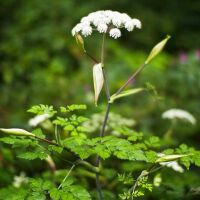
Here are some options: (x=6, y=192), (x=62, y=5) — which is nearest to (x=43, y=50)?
(x=62, y=5)

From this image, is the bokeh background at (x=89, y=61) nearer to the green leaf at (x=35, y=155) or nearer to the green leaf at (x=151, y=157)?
the green leaf at (x=151, y=157)

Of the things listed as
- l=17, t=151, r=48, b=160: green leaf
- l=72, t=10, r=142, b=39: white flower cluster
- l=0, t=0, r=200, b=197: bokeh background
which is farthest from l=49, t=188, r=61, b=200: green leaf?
l=0, t=0, r=200, b=197: bokeh background

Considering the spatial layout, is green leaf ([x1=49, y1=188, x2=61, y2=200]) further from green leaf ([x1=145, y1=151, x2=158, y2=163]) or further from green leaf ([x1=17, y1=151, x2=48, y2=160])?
green leaf ([x1=145, y1=151, x2=158, y2=163])

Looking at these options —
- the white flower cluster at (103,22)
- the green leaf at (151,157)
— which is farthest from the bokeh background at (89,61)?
the white flower cluster at (103,22)

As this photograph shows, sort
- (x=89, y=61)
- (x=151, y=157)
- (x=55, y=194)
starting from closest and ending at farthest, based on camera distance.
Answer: (x=55, y=194) < (x=151, y=157) < (x=89, y=61)

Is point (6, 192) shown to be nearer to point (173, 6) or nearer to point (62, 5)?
point (62, 5)

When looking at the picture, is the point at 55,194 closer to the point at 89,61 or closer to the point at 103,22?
the point at 103,22

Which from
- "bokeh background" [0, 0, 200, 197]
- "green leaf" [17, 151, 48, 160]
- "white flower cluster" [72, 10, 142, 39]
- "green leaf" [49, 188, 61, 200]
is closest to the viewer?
"green leaf" [49, 188, 61, 200]

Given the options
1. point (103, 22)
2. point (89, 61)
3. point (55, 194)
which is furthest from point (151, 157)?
point (89, 61)

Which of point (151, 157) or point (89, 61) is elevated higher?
point (89, 61)
